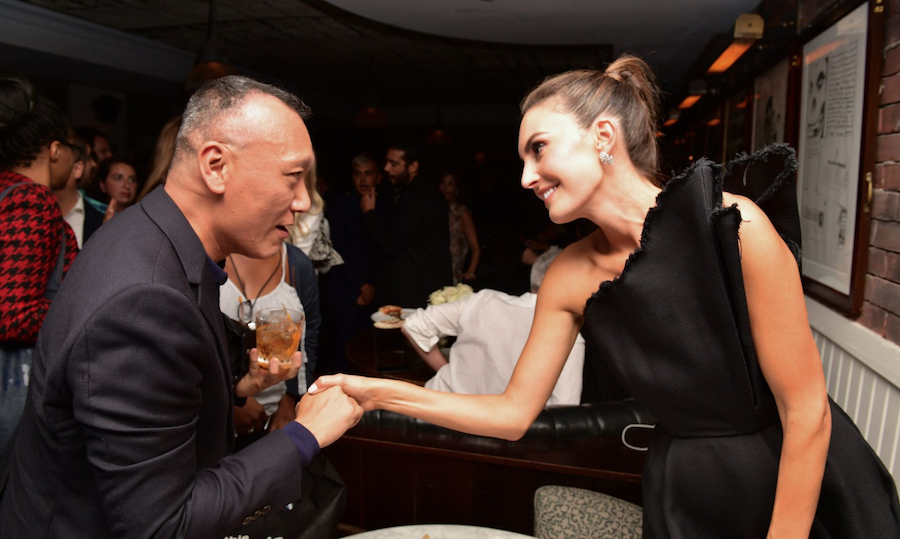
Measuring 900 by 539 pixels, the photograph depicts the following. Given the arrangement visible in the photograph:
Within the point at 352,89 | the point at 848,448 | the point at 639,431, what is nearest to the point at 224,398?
the point at 848,448

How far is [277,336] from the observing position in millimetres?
1584

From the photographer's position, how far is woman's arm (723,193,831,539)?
111 cm

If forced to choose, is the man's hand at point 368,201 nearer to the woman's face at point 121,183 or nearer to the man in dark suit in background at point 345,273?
the man in dark suit in background at point 345,273

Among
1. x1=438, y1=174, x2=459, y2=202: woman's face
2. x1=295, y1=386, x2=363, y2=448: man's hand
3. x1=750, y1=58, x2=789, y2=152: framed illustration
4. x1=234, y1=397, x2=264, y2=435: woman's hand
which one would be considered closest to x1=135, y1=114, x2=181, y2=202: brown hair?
x1=234, y1=397, x2=264, y2=435: woman's hand

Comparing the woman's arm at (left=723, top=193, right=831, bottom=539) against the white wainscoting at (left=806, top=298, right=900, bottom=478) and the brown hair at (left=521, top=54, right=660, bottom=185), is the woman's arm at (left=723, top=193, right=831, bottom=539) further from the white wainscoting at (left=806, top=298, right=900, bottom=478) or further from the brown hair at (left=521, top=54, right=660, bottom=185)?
the white wainscoting at (left=806, top=298, right=900, bottom=478)

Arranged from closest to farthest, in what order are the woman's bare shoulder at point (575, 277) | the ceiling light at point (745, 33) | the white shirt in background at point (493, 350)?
the woman's bare shoulder at point (575, 277) < the white shirt in background at point (493, 350) < the ceiling light at point (745, 33)

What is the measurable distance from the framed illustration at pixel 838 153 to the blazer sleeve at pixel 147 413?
2252mm

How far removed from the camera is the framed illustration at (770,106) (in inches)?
128

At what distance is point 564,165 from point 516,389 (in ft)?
1.91

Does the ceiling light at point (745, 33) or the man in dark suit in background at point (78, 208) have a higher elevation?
the ceiling light at point (745, 33)

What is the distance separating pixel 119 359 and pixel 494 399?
872 millimetres

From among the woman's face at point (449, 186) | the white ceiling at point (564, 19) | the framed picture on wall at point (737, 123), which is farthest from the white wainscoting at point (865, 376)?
the woman's face at point (449, 186)

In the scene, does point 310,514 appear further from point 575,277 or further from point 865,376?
point 865,376

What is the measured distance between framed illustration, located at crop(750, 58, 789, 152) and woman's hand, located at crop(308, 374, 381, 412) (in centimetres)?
272
